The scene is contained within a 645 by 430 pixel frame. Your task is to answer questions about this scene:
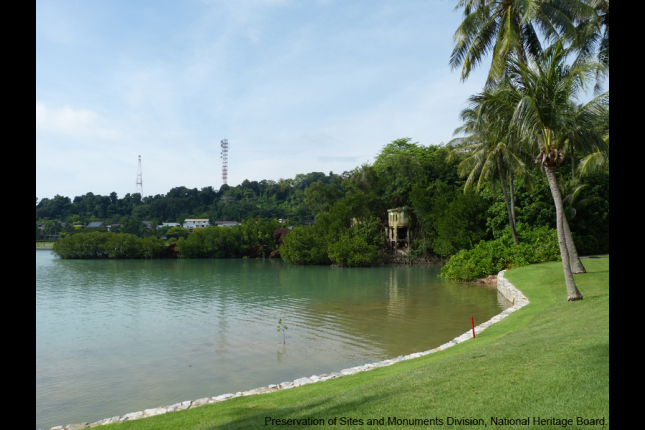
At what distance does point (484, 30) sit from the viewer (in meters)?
16.8

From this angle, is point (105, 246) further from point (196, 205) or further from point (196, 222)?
point (196, 205)

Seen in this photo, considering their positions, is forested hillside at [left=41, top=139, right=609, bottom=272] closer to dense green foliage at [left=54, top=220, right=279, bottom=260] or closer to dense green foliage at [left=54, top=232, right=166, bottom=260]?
dense green foliage at [left=54, top=220, right=279, bottom=260]

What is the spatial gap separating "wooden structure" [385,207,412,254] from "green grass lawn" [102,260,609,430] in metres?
37.1

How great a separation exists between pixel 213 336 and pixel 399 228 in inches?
1439

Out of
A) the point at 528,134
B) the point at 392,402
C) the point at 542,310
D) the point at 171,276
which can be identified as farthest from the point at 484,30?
the point at 171,276

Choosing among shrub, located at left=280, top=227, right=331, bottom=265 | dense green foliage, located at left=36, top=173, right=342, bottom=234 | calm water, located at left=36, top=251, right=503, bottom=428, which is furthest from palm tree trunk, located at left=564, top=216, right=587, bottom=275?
dense green foliage, located at left=36, top=173, right=342, bottom=234

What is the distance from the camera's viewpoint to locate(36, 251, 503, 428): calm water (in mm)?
9414

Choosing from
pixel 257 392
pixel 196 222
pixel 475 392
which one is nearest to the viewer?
pixel 475 392

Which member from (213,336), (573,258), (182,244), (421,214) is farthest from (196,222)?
(573,258)

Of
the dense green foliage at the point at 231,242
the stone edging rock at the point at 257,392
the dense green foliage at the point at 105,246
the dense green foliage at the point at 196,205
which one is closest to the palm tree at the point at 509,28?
the stone edging rock at the point at 257,392

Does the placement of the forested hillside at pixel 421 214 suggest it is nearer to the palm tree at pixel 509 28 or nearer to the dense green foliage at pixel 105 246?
the dense green foliage at pixel 105 246

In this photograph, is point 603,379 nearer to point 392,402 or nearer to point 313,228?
point 392,402

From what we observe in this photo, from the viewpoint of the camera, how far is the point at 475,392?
199 inches

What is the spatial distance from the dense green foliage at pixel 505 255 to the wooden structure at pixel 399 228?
729 inches
